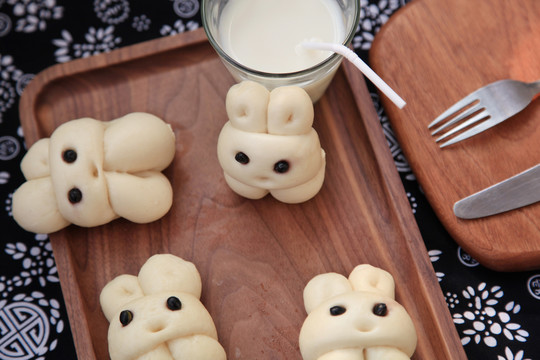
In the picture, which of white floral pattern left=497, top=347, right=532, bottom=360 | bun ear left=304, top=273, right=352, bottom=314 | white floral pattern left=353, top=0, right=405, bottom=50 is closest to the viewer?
bun ear left=304, top=273, right=352, bottom=314

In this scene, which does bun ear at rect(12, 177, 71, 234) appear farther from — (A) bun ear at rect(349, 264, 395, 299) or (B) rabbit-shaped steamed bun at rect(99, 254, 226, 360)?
(A) bun ear at rect(349, 264, 395, 299)

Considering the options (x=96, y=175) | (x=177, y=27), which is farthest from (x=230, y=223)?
(x=177, y=27)

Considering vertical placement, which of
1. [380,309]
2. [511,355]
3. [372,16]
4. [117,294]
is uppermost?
[372,16]

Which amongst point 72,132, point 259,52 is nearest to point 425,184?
point 259,52

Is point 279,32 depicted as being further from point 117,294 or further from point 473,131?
point 117,294

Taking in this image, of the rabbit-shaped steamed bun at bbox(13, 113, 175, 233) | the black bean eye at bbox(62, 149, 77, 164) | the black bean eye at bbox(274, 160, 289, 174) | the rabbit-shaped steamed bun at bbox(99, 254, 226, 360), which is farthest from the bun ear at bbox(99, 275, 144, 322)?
the black bean eye at bbox(274, 160, 289, 174)

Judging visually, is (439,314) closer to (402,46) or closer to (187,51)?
(402,46)

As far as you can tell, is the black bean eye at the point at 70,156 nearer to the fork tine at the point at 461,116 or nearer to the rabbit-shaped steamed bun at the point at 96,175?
the rabbit-shaped steamed bun at the point at 96,175
